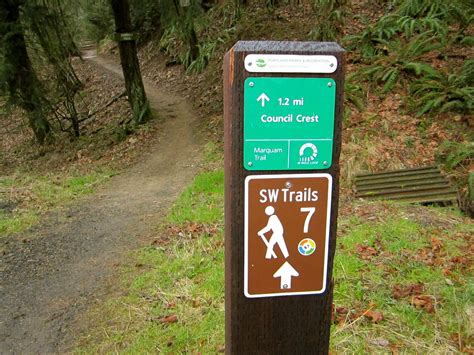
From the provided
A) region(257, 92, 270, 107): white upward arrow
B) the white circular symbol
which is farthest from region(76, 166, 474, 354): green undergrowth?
region(257, 92, 270, 107): white upward arrow

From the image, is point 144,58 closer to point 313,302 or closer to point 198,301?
point 198,301

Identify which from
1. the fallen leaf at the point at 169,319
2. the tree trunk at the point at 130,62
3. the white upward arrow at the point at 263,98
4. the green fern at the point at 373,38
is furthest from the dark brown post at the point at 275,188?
the tree trunk at the point at 130,62

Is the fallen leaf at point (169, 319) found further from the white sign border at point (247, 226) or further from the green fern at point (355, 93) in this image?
the green fern at point (355, 93)

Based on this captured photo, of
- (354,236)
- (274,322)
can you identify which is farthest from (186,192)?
(274,322)

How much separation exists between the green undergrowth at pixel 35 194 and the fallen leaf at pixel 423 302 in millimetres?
5296

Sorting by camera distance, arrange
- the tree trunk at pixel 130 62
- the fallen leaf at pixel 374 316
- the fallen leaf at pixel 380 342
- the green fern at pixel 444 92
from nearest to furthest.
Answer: the fallen leaf at pixel 380 342 → the fallen leaf at pixel 374 316 → the green fern at pixel 444 92 → the tree trunk at pixel 130 62

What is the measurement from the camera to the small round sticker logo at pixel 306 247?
178 cm

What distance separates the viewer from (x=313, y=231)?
1.78 m

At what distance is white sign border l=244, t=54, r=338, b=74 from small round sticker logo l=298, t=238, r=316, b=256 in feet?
2.27

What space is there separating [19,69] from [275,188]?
1250 centimetres

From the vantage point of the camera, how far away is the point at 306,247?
179 centimetres

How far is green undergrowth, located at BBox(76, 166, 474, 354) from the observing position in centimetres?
317

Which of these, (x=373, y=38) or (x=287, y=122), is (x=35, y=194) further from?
(x=373, y=38)

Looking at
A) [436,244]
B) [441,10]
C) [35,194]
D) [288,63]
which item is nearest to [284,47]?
[288,63]
